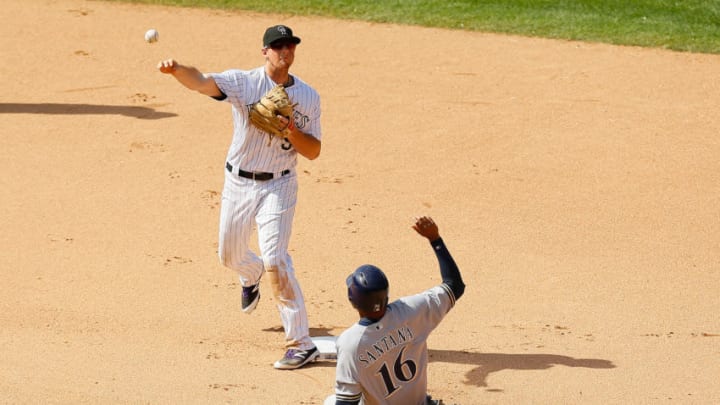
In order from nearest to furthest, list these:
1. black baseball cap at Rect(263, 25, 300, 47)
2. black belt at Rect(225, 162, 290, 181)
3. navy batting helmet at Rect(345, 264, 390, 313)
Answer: navy batting helmet at Rect(345, 264, 390, 313) → black baseball cap at Rect(263, 25, 300, 47) → black belt at Rect(225, 162, 290, 181)

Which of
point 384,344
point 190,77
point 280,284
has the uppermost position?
point 190,77

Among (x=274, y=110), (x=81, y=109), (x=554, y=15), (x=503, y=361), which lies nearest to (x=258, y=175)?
(x=274, y=110)

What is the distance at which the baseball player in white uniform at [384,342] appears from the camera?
527 cm

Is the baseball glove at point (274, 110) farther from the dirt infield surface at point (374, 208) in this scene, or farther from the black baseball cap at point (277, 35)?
the dirt infield surface at point (374, 208)

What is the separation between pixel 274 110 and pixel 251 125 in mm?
334

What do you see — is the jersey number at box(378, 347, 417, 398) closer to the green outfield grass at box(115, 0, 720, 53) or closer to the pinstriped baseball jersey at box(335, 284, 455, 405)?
the pinstriped baseball jersey at box(335, 284, 455, 405)

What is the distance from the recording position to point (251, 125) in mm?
7246

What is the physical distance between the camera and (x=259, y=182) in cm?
738

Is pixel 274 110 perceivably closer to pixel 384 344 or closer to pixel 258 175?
pixel 258 175

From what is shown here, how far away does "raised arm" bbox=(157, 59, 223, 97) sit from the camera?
689 cm

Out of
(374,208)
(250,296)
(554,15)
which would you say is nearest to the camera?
(250,296)

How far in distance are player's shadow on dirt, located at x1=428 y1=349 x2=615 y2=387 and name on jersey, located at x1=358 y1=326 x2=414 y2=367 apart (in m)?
1.85

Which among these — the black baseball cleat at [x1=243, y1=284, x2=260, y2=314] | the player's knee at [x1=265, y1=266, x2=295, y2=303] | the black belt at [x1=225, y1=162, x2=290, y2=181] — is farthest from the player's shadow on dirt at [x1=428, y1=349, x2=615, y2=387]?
the black belt at [x1=225, y1=162, x2=290, y2=181]

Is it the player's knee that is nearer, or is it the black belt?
the player's knee
